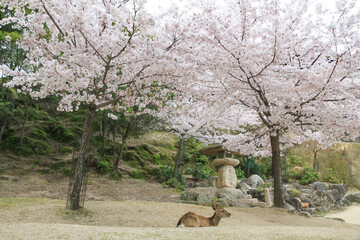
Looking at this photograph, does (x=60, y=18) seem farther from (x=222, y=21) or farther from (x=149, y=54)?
(x=222, y=21)

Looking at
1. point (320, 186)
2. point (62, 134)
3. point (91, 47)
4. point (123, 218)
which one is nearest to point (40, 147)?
point (62, 134)

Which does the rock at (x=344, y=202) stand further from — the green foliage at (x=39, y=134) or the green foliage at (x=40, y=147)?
the green foliage at (x=39, y=134)

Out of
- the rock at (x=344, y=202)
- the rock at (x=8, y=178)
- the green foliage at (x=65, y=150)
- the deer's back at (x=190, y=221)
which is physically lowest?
the rock at (x=344, y=202)

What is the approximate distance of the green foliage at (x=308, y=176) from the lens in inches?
571

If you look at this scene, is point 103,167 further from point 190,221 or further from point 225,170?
point 190,221

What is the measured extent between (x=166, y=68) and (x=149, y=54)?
472mm

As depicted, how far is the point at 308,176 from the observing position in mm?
14797

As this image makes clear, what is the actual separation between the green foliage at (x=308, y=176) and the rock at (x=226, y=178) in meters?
6.26

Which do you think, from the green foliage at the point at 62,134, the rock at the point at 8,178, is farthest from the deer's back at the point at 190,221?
the green foliage at the point at 62,134

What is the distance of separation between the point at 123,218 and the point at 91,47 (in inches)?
129

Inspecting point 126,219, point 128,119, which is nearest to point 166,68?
point 126,219

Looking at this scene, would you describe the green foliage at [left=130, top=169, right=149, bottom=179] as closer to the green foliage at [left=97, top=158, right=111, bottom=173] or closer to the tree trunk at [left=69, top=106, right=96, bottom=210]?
the green foliage at [left=97, top=158, right=111, bottom=173]

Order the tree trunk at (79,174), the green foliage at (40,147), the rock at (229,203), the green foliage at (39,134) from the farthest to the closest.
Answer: the green foliage at (39,134) → the green foliage at (40,147) → the rock at (229,203) → the tree trunk at (79,174)

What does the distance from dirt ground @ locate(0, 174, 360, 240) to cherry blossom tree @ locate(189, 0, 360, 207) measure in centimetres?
197
